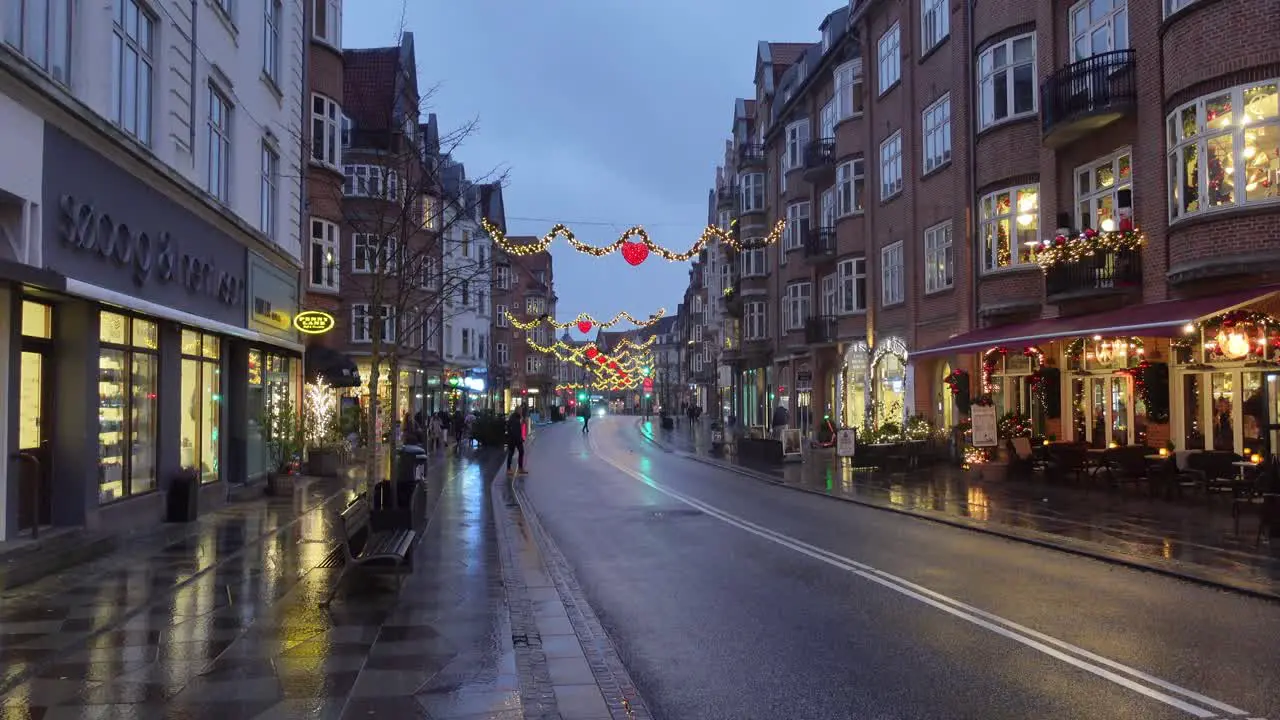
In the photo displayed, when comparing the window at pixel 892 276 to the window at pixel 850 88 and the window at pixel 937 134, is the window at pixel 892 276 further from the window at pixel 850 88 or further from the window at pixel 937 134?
the window at pixel 850 88

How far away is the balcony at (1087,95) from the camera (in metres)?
19.7

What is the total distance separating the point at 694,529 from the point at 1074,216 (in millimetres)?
12749

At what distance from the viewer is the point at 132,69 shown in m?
13.9

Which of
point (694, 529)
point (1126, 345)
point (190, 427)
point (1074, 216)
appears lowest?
point (694, 529)

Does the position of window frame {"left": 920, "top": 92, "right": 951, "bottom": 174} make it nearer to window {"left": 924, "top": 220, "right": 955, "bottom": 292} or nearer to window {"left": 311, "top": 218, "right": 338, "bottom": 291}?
window {"left": 924, "top": 220, "right": 955, "bottom": 292}

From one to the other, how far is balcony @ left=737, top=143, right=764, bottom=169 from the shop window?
39.0 metres

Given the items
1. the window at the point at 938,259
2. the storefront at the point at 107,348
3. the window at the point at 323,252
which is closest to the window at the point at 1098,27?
the window at the point at 938,259

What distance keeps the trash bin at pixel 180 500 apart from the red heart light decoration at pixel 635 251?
51.0 ft

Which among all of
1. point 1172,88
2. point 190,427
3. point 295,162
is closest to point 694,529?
point 190,427

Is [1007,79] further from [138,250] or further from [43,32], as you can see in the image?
[43,32]

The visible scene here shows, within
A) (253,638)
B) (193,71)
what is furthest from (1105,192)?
(253,638)

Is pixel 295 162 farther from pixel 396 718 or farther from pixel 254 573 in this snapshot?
pixel 396 718

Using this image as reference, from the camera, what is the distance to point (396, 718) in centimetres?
582

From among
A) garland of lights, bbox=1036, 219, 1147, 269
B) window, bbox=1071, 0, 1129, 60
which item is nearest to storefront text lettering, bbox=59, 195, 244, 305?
garland of lights, bbox=1036, 219, 1147, 269
